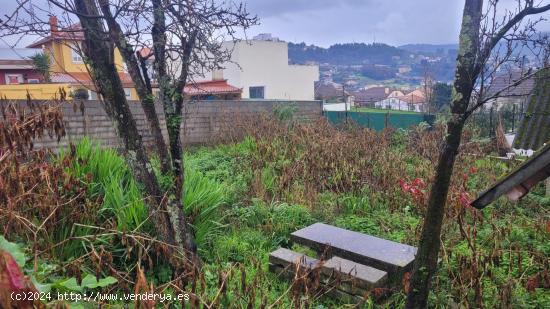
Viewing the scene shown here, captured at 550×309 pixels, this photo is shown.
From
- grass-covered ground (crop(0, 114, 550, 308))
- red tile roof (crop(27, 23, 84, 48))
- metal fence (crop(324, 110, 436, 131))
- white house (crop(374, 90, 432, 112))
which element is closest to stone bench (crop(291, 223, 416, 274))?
grass-covered ground (crop(0, 114, 550, 308))

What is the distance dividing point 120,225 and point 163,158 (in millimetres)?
780

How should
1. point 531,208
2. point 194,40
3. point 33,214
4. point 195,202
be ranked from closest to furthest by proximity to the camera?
point 33,214 → point 194,40 → point 195,202 → point 531,208

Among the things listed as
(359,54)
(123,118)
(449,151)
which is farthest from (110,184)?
(359,54)

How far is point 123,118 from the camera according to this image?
11.9 feet

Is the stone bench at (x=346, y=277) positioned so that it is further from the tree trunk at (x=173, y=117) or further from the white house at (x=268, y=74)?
the white house at (x=268, y=74)

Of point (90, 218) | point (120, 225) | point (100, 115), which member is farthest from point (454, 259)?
point (100, 115)

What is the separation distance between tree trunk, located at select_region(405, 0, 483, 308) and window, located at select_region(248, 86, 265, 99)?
3284 cm

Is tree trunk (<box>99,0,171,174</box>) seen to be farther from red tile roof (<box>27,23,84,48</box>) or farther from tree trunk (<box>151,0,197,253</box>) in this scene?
red tile roof (<box>27,23,84,48</box>)

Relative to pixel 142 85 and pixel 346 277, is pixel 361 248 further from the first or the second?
pixel 142 85

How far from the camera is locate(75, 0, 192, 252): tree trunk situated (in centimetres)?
338

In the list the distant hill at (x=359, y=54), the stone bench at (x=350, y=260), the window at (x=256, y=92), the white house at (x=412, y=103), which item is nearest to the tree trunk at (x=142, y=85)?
the stone bench at (x=350, y=260)

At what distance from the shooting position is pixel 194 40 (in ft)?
12.2

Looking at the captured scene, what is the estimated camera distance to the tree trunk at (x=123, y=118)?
3.38 m

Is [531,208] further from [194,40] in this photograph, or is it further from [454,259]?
[194,40]
